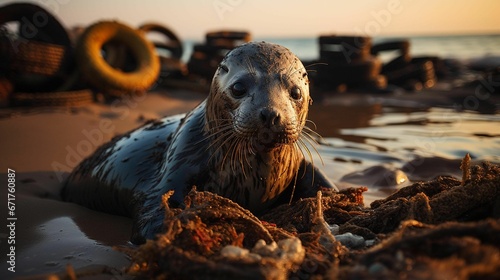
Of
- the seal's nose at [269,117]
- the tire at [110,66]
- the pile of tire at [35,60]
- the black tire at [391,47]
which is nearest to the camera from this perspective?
the seal's nose at [269,117]

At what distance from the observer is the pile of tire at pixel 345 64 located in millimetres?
10781

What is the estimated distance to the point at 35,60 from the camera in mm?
8508

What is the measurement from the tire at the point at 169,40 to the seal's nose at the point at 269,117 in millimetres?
12365

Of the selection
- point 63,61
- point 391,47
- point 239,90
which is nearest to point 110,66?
point 63,61

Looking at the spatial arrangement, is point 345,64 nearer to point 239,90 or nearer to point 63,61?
point 63,61

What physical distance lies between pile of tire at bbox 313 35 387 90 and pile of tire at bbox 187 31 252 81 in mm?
1801

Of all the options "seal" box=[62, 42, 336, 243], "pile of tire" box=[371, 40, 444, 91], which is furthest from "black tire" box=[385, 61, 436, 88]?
Answer: "seal" box=[62, 42, 336, 243]

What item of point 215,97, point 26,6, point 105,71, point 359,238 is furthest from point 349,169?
point 26,6

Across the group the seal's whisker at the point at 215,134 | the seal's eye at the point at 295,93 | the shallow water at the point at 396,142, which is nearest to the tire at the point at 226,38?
the shallow water at the point at 396,142

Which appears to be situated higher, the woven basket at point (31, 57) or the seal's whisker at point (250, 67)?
the seal's whisker at point (250, 67)

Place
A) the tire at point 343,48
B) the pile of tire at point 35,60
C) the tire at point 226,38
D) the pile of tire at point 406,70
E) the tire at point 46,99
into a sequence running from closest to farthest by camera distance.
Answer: the tire at point 46,99 → the pile of tire at point 35,60 → the tire at point 343,48 → the tire at point 226,38 → the pile of tire at point 406,70

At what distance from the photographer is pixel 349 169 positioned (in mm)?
5062

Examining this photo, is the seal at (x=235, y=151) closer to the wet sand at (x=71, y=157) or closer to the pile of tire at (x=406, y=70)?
the wet sand at (x=71, y=157)

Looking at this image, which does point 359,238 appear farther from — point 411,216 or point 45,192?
point 45,192
